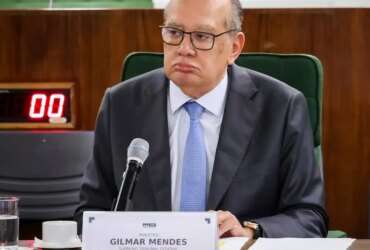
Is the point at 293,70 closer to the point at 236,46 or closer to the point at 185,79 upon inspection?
the point at 236,46

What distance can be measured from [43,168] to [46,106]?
1.79 feet

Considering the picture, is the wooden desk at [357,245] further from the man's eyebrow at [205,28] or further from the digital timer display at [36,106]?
the digital timer display at [36,106]

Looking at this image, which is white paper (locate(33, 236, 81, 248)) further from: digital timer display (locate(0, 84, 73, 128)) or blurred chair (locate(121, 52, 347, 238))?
digital timer display (locate(0, 84, 73, 128))

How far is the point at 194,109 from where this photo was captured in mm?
2555

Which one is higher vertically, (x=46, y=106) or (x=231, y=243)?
(x=46, y=106)

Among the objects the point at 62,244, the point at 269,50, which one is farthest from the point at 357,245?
the point at 269,50

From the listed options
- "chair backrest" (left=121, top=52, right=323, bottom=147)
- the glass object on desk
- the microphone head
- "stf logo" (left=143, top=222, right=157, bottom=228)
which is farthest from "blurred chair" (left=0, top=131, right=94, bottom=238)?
"stf logo" (left=143, top=222, right=157, bottom=228)

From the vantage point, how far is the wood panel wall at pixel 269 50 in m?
3.42

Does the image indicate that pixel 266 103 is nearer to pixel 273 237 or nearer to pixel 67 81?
pixel 273 237

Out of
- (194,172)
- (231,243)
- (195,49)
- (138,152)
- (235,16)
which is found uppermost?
(235,16)

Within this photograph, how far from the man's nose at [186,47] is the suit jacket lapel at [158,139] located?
0.70 feet

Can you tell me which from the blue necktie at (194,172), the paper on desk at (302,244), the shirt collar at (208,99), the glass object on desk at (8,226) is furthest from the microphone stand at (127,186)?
the shirt collar at (208,99)

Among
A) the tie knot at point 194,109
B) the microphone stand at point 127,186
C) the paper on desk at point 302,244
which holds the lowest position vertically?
the paper on desk at point 302,244

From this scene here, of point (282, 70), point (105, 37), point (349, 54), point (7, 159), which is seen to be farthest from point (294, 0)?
point (7, 159)
